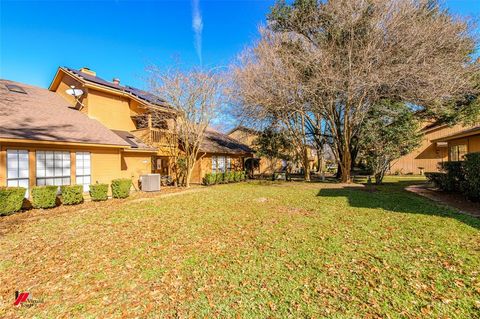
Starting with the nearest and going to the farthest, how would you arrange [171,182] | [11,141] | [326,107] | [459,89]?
[11,141] → [459,89] → [326,107] → [171,182]

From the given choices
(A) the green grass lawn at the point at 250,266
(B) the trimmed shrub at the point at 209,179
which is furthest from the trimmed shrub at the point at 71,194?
(B) the trimmed shrub at the point at 209,179

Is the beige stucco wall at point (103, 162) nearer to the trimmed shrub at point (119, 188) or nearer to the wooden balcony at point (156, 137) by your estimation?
the wooden balcony at point (156, 137)

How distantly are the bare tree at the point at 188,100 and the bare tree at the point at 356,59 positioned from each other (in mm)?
2250

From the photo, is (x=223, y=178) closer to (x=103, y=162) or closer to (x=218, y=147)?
(x=218, y=147)

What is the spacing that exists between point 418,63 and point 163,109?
15.5 m

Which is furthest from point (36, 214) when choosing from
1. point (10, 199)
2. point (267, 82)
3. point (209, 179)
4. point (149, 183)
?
point (267, 82)

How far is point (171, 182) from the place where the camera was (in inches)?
699

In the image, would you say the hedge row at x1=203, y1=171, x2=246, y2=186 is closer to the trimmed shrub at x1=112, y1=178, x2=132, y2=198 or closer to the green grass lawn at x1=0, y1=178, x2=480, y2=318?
the trimmed shrub at x1=112, y1=178, x2=132, y2=198

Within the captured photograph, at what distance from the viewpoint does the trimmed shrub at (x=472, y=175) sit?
771 centimetres

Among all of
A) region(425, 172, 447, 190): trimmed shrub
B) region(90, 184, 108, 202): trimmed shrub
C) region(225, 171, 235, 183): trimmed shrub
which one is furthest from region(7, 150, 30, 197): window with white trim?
region(425, 172, 447, 190): trimmed shrub

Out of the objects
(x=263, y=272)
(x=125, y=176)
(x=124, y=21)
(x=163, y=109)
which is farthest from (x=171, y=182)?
(x=263, y=272)

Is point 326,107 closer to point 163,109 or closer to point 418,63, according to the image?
point 418,63

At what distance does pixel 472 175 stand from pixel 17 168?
16.9 meters

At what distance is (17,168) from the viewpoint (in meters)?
9.09
